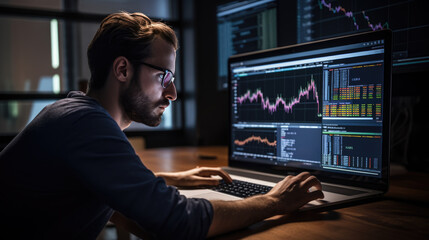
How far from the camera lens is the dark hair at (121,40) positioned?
0.91m

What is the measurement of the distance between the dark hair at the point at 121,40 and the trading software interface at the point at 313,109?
41cm

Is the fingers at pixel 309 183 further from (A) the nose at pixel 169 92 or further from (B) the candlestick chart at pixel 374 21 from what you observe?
(B) the candlestick chart at pixel 374 21

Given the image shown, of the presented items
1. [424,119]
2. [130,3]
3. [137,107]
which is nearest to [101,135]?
[137,107]

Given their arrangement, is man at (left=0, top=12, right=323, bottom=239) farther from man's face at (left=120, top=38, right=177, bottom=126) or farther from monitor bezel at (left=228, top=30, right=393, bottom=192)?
monitor bezel at (left=228, top=30, right=393, bottom=192)

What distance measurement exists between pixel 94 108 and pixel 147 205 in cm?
27

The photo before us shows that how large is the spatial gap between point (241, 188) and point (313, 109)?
12.7 inches

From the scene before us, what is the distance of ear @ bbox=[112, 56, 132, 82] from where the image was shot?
0.90 metres

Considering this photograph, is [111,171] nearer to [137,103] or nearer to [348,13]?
[137,103]

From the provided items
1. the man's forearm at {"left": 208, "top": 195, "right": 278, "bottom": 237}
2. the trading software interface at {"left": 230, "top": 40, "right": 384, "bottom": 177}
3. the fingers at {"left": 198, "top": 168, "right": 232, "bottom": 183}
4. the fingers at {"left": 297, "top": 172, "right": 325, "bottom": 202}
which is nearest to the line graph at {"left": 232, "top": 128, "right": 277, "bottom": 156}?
the trading software interface at {"left": 230, "top": 40, "right": 384, "bottom": 177}

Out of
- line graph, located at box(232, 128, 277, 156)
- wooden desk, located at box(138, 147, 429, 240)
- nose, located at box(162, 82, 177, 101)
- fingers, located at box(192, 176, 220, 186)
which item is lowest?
wooden desk, located at box(138, 147, 429, 240)

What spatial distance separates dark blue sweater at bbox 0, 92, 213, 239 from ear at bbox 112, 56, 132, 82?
0.35 ft

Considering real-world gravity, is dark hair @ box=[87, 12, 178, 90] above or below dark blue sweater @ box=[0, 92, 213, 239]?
→ above

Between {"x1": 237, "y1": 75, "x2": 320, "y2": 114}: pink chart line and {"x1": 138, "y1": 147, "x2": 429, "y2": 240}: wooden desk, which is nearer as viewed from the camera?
{"x1": 138, "y1": 147, "x2": 429, "y2": 240}: wooden desk

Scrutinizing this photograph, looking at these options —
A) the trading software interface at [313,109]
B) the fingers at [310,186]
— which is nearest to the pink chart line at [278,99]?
the trading software interface at [313,109]
